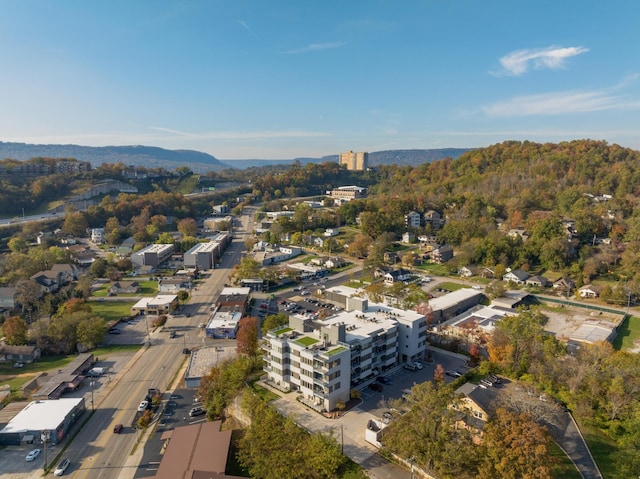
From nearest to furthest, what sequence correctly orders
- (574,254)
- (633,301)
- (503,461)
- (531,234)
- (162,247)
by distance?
(503,461)
(633,301)
(574,254)
(531,234)
(162,247)

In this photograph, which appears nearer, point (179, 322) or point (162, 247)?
point (179, 322)

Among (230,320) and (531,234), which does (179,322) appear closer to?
A: (230,320)

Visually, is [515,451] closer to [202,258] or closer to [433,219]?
[202,258]

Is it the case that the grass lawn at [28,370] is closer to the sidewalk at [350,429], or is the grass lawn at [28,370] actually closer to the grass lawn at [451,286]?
the sidewalk at [350,429]

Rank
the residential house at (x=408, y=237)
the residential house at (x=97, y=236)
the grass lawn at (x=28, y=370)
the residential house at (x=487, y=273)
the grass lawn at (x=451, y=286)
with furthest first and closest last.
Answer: the residential house at (x=97, y=236) → the residential house at (x=408, y=237) → the residential house at (x=487, y=273) → the grass lawn at (x=451, y=286) → the grass lawn at (x=28, y=370)

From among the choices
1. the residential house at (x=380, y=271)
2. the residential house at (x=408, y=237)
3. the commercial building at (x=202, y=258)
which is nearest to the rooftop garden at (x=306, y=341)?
the residential house at (x=380, y=271)

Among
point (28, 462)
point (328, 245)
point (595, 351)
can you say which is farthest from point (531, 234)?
point (28, 462)

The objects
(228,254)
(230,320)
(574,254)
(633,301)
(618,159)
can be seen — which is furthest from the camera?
(618,159)
